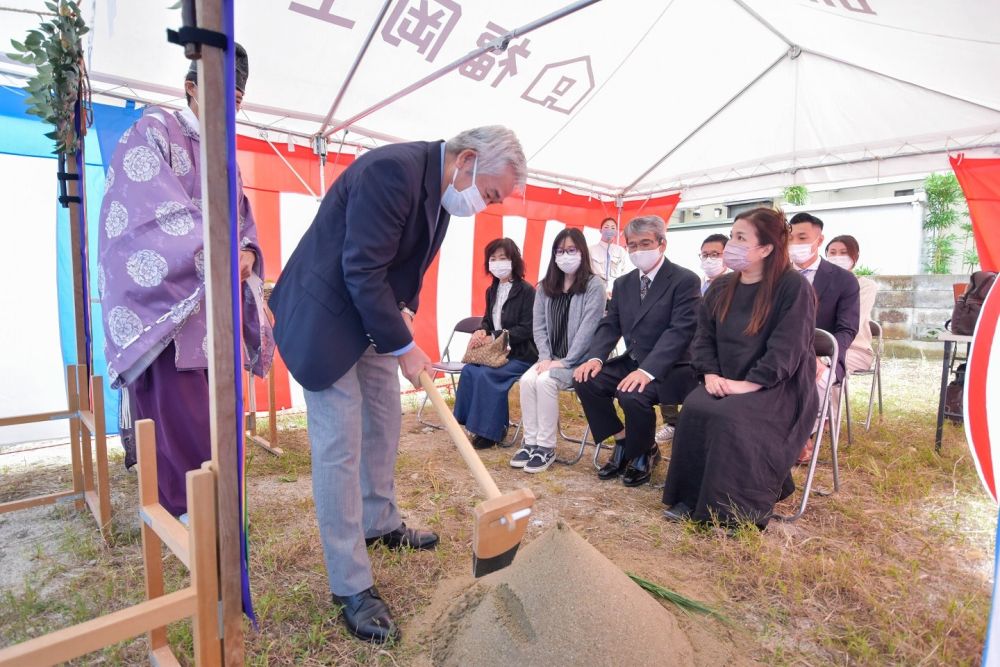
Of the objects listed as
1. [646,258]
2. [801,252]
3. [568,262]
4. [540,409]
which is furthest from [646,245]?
[540,409]

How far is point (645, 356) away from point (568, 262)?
2.75 ft

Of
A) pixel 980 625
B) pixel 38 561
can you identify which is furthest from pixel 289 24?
pixel 980 625

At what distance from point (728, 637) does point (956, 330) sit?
12.2 ft

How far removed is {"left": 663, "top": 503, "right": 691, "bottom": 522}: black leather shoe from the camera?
2.52 meters

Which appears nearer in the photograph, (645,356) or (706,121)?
(645,356)

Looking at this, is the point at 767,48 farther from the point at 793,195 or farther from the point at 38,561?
the point at 793,195

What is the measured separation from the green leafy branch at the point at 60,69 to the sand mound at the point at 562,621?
2.37 meters

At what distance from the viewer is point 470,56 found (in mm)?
3736

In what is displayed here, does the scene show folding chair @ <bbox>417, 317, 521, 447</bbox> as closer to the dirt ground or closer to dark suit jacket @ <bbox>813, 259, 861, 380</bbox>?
the dirt ground

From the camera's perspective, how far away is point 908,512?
265cm

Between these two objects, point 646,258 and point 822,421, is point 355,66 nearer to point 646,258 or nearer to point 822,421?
point 646,258

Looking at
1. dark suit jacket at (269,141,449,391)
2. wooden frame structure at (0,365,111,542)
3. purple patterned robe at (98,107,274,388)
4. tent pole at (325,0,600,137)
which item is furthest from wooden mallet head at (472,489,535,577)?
tent pole at (325,0,600,137)

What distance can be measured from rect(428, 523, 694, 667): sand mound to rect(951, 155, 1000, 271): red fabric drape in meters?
5.15

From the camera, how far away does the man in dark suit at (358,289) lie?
4.88 ft
